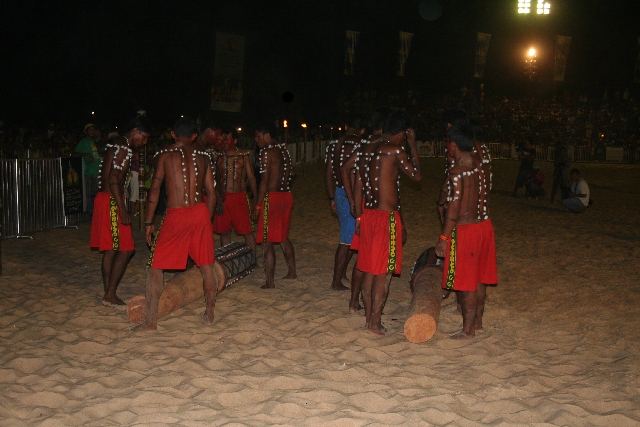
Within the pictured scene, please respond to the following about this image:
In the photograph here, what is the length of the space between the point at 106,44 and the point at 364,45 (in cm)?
1731

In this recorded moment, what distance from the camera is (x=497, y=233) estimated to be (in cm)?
1155

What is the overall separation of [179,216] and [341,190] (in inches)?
88.5

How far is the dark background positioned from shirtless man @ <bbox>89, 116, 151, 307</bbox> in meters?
18.5

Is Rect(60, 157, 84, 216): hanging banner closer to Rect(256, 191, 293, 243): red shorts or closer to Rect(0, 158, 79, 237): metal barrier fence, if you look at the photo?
Rect(0, 158, 79, 237): metal barrier fence

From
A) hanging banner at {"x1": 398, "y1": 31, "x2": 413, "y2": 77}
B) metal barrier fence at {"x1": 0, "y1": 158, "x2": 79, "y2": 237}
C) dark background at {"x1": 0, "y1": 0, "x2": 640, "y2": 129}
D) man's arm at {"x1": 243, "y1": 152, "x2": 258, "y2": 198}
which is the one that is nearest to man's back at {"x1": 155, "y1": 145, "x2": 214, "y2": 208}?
man's arm at {"x1": 243, "y1": 152, "x2": 258, "y2": 198}

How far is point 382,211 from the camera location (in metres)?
5.90

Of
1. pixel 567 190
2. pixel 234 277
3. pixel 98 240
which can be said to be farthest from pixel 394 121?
pixel 567 190

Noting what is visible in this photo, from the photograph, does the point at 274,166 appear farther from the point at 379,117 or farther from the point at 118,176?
the point at 118,176

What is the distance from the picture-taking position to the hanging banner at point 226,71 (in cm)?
1939

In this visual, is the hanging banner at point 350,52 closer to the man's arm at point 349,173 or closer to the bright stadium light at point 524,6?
the bright stadium light at point 524,6

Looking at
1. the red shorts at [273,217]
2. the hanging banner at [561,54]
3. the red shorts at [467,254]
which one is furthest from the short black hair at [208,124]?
the hanging banner at [561,54]

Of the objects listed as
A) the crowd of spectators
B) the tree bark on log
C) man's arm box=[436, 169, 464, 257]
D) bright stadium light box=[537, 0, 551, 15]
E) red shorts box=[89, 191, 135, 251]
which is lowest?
the tree bark on log

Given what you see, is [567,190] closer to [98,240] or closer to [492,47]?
[98,240]

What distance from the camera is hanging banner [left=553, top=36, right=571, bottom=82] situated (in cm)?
3434
